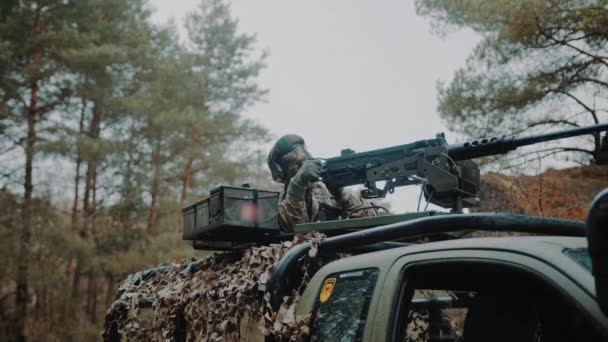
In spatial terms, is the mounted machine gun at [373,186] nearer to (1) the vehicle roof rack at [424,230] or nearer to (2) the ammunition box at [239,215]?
(2) the ammunition box at [239,215]

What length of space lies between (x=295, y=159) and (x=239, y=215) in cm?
176

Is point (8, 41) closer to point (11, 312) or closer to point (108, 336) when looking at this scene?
point (11, 312)

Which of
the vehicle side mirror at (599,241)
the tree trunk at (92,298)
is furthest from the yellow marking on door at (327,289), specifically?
the tree trunk at (92,298)

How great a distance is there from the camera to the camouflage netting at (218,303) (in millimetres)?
2736

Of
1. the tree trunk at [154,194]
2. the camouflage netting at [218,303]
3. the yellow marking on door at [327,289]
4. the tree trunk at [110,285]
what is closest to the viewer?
the yellow marking on door at [327,289]

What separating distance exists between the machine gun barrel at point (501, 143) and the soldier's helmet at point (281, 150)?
2157 millimetres

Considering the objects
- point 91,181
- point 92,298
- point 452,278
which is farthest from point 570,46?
point 92,298

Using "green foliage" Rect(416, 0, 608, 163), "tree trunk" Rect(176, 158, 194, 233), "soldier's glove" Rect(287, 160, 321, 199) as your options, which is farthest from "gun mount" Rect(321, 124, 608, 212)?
"tree trunk" Rect(176, 158, 194, 233)

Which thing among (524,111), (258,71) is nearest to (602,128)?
(524,111)

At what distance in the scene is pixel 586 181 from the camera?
12.4 m

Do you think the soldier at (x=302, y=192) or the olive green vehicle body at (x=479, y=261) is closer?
the olive green vehicle body at (x=479, y=261)

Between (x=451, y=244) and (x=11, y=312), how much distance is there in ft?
67.7

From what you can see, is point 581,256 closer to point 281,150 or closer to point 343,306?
point 343,306

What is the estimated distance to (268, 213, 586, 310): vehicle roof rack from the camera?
7.07 ft
